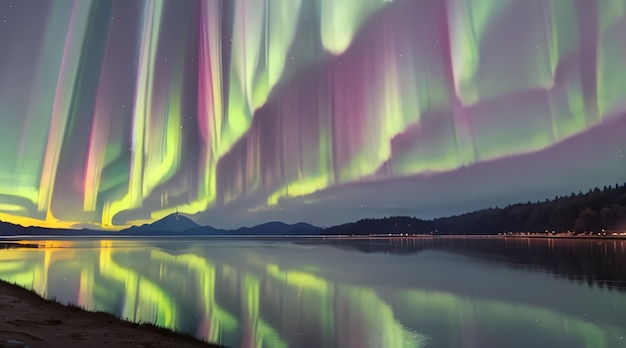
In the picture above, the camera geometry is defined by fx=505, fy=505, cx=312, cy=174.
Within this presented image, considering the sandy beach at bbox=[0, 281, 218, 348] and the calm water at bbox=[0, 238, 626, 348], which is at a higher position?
the sandy beach at bbox=[0, 281, 218, 348]

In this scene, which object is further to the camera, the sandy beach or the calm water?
the calm water

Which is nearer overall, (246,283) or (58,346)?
(58,346)

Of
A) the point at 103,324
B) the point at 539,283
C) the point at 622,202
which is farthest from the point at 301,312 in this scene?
the point at 622,202

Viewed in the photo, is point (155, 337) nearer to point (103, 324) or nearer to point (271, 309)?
point (103, 324)

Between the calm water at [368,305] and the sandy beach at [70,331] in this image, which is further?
A: the calm water at [368,305]

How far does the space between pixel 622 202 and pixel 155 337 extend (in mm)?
206797

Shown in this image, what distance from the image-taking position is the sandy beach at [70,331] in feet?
47.6

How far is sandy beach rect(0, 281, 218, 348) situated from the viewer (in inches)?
571

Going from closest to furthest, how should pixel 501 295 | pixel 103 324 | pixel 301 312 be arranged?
pixel 103 324
pixel 301 312
pixel 501 295

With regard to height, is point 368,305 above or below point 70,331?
below

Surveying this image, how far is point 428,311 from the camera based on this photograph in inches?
1133

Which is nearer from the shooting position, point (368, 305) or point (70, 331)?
point (70, 331)

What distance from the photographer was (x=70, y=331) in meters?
16.8

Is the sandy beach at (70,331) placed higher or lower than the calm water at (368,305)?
higher
